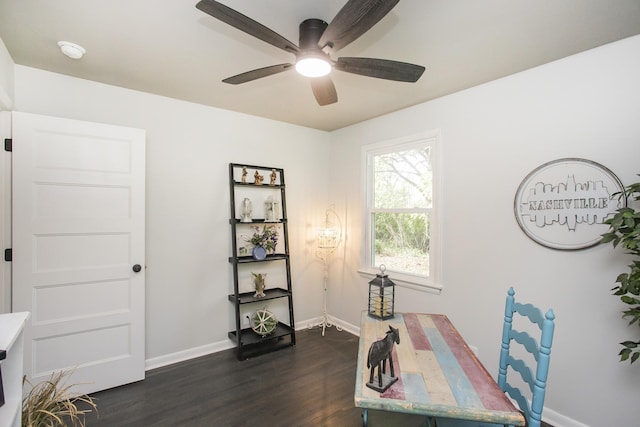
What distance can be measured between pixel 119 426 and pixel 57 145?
2.13 meters

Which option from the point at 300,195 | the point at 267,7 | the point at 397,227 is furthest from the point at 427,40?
the point at 300,195

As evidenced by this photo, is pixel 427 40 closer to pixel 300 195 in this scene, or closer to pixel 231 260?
pixel 300 195

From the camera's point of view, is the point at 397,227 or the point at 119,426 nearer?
the point at 119,426

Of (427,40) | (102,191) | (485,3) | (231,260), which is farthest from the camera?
(231,260)

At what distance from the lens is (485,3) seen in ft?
5.26

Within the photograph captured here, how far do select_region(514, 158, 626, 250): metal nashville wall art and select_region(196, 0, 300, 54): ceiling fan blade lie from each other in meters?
1.99

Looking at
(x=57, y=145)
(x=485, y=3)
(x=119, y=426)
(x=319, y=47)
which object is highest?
(x=485, y=3)

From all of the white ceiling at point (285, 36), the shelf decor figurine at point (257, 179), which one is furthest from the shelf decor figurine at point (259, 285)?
the white ceiling at point (285, 36)

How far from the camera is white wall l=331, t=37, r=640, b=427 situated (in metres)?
1.94

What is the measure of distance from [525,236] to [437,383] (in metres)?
1.60

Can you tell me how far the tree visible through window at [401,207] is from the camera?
3.10 m

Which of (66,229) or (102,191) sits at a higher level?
(102,191)

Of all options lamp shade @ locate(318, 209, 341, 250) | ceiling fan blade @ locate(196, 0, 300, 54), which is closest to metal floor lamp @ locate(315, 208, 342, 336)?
lamp shade @ locate(318, 209, 341, 250)

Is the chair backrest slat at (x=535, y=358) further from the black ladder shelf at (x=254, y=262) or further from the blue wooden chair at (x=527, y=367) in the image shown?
the black ladder shelf at (x=254, y=262)
